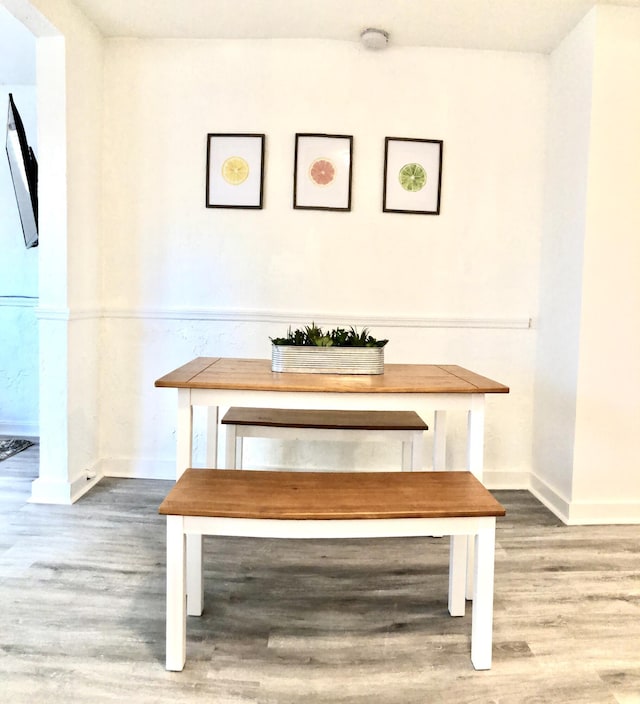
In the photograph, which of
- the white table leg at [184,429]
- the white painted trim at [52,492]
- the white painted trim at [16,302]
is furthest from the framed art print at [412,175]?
the white painted trim at [16,302]

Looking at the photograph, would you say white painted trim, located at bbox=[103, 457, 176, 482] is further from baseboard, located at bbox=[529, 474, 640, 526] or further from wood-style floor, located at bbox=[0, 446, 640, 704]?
baseboard, located at bbox=[529, 474, 640, 526]

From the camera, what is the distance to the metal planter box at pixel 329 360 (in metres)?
1.64

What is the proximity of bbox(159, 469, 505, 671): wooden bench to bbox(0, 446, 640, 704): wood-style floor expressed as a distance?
5.0 inches

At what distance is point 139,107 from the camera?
2.70m

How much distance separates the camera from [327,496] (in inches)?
54.1

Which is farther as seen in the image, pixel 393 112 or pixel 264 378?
pixel 393 112

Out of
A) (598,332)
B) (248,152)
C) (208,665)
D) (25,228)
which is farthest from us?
(25,228)

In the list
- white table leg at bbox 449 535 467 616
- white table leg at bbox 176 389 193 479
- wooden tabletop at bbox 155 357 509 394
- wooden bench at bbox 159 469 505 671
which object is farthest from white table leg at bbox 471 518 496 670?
white table leg at bbox 176 389 193 479

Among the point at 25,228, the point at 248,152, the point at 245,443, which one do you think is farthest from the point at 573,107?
the point at 25,228

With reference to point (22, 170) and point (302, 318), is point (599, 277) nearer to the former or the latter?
point (302, 318)

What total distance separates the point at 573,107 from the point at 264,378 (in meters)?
2.11

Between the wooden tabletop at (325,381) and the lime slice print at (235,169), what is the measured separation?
4.36ft

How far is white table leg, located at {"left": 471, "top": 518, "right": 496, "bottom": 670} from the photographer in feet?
4.45

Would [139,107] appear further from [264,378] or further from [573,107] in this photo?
[573,107]
